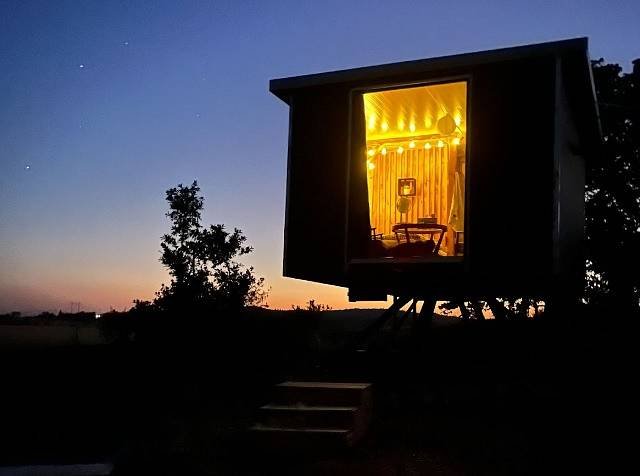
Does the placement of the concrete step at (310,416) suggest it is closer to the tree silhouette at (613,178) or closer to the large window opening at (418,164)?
the large window opening at (418,164)

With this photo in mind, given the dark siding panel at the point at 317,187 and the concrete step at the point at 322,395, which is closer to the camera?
the concrete step at the point at 322,395

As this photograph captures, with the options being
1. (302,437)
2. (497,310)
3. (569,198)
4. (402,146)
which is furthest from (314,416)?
(402,146)

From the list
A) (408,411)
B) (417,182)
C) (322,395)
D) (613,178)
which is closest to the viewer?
(322,395)

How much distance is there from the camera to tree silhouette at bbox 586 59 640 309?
1505cm

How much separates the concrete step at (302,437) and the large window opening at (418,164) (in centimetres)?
447

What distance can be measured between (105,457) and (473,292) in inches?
196

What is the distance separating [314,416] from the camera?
7.29 meters

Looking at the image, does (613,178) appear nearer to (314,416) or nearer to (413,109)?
(413,109)

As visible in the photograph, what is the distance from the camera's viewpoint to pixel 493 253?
887 cm

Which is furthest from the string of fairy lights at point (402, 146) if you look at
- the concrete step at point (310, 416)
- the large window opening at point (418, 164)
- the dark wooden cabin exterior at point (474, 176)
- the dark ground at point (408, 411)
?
the concrete step at point (310, 416)

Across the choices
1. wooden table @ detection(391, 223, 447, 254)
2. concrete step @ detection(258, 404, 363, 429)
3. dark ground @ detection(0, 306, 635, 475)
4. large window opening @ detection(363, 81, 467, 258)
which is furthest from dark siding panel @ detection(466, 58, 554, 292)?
concrete step @ detection(258, 404, 363, 429)

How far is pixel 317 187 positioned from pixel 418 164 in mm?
3568

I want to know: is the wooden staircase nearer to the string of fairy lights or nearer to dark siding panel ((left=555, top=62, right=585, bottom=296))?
dark siding panel ((left=555, top=62, right=585, bottom=296))

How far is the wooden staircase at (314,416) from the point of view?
7.01 m
